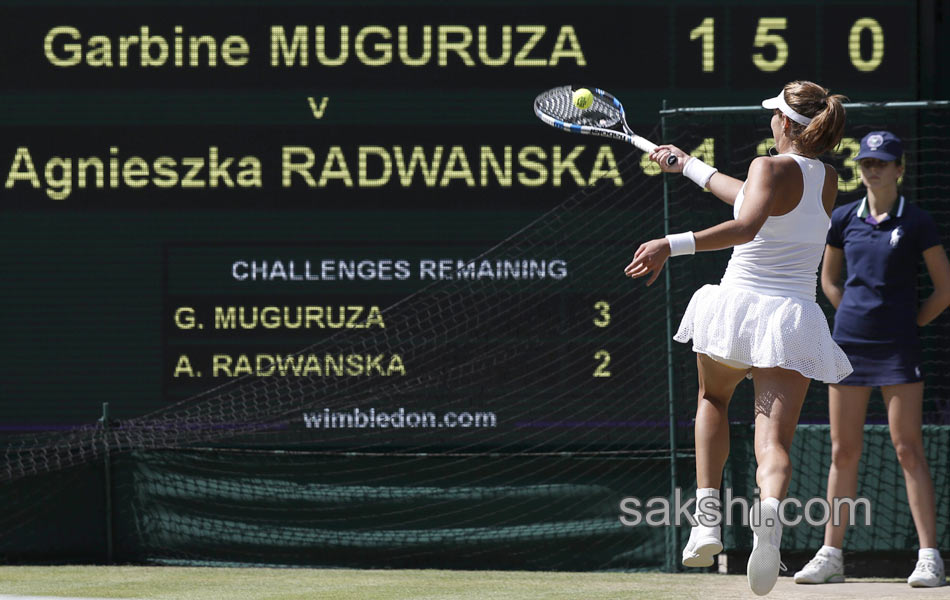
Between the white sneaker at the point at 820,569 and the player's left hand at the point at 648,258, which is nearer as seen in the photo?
the player's left hand at the point at 648,258

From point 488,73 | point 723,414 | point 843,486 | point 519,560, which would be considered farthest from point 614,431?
point 723,414

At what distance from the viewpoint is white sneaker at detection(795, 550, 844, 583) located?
6047mm

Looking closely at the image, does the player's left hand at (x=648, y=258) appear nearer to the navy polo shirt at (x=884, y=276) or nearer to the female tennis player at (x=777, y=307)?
the female tennis player at (x=777, y=307)

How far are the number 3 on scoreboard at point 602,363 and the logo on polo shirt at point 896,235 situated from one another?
70.0 inches

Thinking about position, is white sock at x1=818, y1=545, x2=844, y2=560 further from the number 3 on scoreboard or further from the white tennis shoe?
the white tennis shoe

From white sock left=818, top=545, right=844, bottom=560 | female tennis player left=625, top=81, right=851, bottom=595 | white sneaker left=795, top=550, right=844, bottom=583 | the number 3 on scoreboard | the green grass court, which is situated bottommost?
the green grass court

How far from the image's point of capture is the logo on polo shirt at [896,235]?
5.95m

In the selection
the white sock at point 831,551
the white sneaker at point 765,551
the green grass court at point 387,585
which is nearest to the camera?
the white sneaker at point 765,551

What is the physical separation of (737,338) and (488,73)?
3.45 meters

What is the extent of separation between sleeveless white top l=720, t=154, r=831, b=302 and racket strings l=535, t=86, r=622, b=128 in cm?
89

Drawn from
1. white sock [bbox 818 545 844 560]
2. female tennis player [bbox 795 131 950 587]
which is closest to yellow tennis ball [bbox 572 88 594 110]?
female tennis player [bbox 795 131 950 587]

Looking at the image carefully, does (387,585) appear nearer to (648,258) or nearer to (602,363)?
(602,363)

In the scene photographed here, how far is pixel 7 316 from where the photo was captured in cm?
743

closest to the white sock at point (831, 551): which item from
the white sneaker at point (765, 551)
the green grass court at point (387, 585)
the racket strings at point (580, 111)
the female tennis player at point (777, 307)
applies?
the green grass court at point (387, 585)
